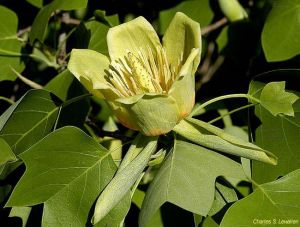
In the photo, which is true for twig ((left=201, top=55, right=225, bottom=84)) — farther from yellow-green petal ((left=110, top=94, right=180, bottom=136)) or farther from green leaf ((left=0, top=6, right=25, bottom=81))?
yellow-green petal ((left=110, top=94, right=180, bottom=136))

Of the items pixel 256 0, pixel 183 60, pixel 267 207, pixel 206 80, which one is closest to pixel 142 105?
pixel 183 60

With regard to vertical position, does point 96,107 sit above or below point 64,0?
below

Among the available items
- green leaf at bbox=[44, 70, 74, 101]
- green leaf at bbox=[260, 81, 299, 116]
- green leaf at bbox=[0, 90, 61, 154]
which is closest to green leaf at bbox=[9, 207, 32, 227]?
green leaf at bbox=[0, 90, 61, 154]

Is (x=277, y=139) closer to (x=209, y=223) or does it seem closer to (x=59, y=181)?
(x=209, y=223)

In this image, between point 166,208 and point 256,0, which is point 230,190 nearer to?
point 166,208

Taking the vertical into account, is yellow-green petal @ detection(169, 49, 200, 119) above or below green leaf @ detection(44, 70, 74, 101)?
above

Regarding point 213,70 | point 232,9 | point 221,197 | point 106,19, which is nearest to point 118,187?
point 221,197
